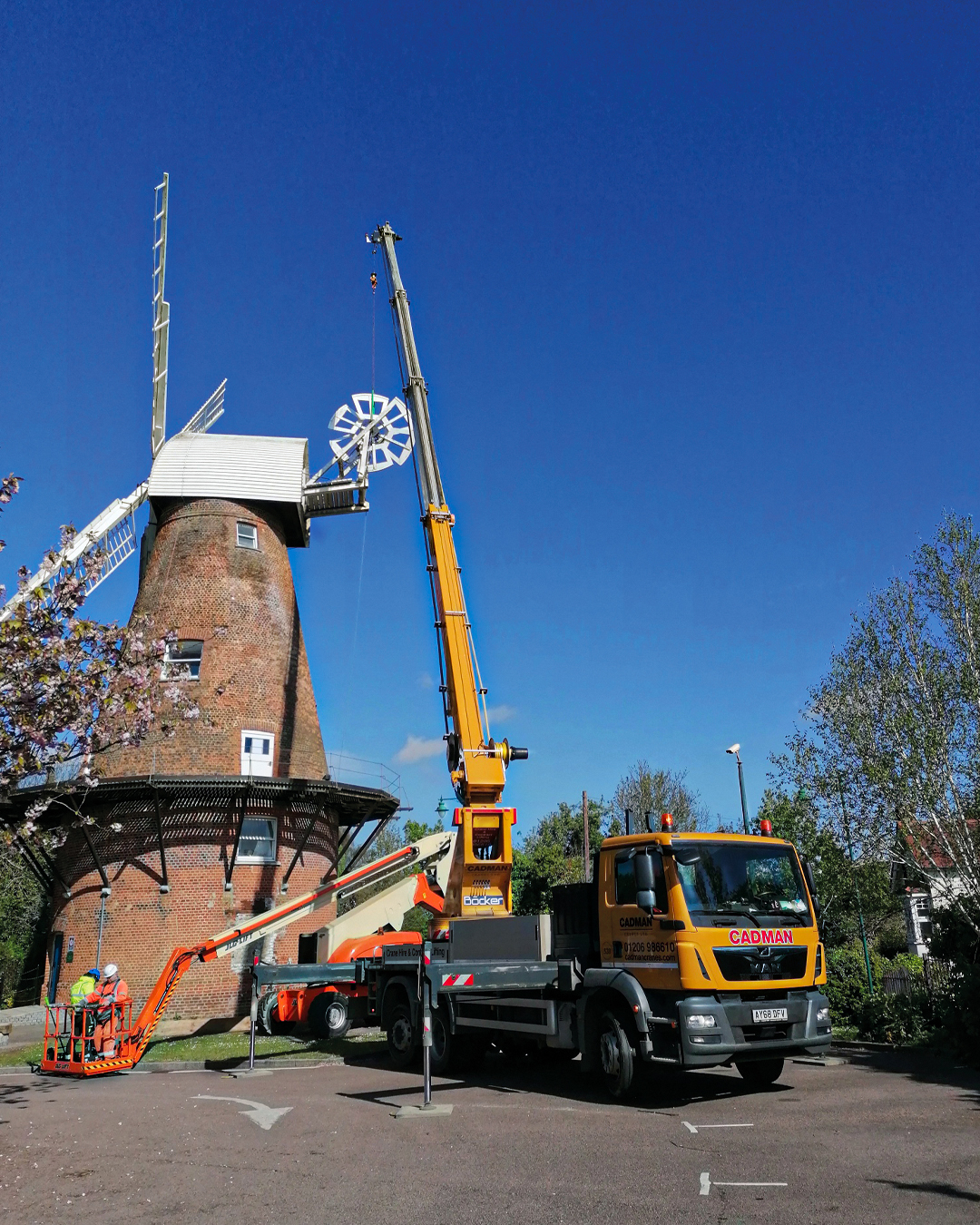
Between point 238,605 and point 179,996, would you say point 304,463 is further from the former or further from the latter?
point 179,996

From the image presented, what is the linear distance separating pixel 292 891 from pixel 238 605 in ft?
24.5

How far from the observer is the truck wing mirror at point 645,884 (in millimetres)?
10367

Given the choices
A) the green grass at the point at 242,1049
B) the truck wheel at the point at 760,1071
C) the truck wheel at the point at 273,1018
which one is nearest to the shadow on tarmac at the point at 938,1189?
the truck wheel at the point at 760,1071

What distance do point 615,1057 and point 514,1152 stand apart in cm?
262

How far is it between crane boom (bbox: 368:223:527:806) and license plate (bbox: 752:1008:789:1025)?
619 cm

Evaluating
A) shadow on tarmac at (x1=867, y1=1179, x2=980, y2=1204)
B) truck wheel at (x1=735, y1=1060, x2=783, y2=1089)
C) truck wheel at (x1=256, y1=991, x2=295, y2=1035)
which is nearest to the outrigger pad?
truck wheel at (x1=735, y1=1060, x2=783, y2=1089)

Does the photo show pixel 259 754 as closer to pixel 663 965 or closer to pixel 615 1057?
pixel 615 1057

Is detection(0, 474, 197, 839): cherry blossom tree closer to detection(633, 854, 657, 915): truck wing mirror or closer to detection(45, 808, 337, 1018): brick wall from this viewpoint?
detection(633, 854, 657, 915): truck wing mirror

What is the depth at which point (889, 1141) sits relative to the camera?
27.3ft

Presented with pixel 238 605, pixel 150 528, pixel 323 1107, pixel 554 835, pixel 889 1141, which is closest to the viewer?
pixel 889 1141

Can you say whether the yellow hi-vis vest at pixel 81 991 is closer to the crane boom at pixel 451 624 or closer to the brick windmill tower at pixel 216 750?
the brick windmill tower at pixel 216 750

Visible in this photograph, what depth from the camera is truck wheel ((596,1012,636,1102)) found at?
10422 mm

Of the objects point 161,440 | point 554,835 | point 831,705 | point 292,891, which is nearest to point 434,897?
point 292,891

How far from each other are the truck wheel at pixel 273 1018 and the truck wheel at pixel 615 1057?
32.7ft
